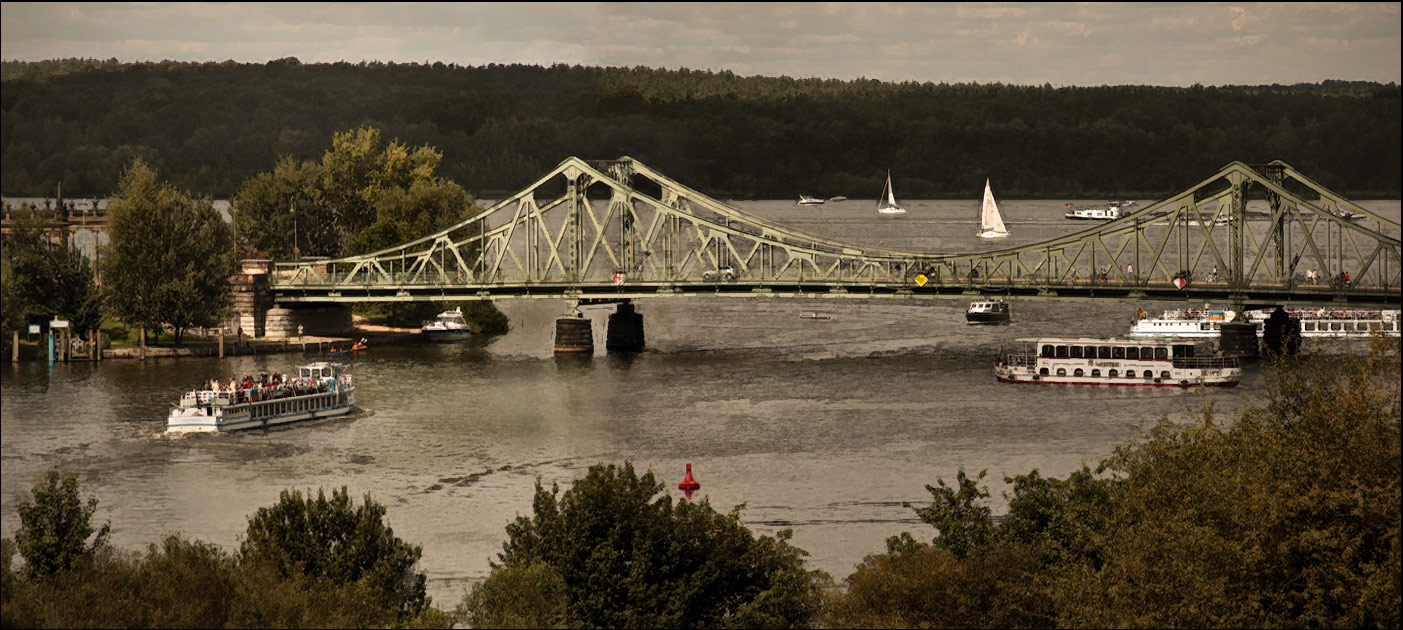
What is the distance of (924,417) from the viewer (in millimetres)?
63531

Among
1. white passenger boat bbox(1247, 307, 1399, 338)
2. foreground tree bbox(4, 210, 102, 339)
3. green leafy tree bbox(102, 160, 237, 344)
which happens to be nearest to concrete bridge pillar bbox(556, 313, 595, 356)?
green leafy tree bbox(102, 160, 237, 344)

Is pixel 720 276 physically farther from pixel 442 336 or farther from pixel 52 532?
pixel 52 532

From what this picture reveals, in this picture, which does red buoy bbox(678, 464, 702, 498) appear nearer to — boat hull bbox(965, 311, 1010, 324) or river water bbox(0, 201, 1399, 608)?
river water bbox(0, 201, 1399, 608)

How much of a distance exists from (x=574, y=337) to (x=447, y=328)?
1089cm

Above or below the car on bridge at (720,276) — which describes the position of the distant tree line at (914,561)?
below

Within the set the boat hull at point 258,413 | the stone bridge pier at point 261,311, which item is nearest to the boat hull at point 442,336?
the stone bridge pier at point 261,311

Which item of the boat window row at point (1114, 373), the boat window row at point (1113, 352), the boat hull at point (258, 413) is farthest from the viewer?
the boat window row at point (1113, 352)

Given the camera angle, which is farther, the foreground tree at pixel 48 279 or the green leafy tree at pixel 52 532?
the foreground tree at pixel 48 279

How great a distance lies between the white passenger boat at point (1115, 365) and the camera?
7644 cm

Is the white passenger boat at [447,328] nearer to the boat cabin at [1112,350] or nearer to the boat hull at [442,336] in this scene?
the boat hull at [442,336]

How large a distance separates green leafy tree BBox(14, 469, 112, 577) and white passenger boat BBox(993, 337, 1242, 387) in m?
52.3

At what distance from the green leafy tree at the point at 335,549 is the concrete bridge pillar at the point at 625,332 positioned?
2337 inches

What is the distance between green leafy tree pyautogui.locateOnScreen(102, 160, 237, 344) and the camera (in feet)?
259

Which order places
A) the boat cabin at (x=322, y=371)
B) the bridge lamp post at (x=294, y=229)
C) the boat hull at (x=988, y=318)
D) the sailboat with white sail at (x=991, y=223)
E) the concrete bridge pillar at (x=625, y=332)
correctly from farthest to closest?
the sailboat with white sail at (x=991, y=223) < the bridge lamp post at (x=294, y=229) < the boat hull at (x=988, y=318) < the concrete bridge pillar at (x=625, y=332) < the boat cabin at (x=322, y=371)
